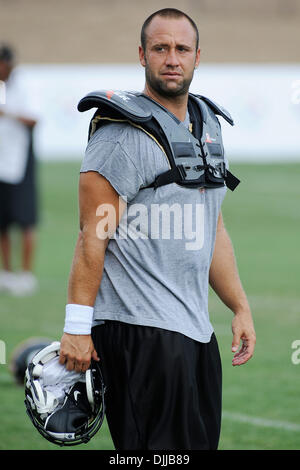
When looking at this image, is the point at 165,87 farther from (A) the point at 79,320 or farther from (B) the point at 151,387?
(B) the point at 151,387

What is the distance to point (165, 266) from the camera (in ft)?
11.1

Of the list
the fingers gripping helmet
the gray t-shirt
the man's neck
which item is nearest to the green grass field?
the fingers gripping helmet

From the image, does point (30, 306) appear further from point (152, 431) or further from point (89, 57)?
point (89, 57)

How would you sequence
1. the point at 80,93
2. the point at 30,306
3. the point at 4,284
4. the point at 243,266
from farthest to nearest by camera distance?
the point at 80,93, the point at 243,266, the point at 4,284, the point at 30,306

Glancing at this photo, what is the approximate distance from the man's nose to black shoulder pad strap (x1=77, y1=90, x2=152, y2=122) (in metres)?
0.17

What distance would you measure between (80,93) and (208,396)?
20.3 m

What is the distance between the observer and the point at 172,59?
3320 mm

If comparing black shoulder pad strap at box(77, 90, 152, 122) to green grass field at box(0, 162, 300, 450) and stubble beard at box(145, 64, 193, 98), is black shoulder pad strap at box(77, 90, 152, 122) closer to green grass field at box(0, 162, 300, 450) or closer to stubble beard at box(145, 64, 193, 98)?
stubble beard at box(145, 64, 193, 98)

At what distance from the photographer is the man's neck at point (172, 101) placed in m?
3.43

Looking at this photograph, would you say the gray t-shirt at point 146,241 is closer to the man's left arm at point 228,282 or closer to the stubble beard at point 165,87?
the stubble beard at point 165,87

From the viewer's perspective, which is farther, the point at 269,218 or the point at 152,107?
the point at 269,218

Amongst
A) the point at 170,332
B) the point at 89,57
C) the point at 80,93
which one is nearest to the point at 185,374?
the point at 170,332

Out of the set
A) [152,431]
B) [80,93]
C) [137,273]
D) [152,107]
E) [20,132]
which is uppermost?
[80,93]

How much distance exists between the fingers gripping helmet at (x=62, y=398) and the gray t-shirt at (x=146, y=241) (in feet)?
0.73
